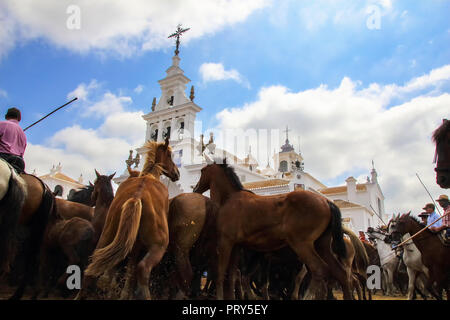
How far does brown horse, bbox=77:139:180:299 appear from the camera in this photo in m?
4.37

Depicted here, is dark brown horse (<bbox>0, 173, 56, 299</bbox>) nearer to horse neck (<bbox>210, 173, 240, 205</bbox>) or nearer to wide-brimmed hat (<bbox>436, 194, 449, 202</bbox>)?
horse neck (<bbox>210, 173, 240, 205</bbox>)

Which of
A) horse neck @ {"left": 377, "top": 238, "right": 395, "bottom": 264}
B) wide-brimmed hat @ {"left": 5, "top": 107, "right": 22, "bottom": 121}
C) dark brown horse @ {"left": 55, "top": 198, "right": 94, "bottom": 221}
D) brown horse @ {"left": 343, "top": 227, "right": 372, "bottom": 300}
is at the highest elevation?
wide-brimmed hat @ {"left": 5, "top": 107, "right": 22, "bottom": 121}

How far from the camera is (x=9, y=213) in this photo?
469cm

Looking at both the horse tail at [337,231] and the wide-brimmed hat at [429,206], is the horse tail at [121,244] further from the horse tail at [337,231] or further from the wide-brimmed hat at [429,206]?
the wide-brimmed hat at [429,206]

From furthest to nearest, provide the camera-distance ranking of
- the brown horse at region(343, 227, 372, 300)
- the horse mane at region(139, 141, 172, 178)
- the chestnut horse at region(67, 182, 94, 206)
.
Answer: the chestnut horse at region(67, 182, 94, 206) → the brown horse at region(343, 227, 372, 300) → the horse mane at region(139, 141, 172, 178)

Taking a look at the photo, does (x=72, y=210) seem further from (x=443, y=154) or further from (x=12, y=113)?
(x=443, y=154)

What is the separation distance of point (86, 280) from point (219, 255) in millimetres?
2063

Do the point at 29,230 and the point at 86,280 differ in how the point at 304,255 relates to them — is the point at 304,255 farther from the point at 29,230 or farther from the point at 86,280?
the point at 29,230

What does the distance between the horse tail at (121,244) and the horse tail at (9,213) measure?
135 cm

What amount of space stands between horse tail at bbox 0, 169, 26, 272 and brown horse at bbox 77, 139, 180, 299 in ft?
4.05

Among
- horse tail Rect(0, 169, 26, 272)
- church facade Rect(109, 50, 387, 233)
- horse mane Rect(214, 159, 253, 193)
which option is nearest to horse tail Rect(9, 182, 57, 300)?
horse tail Rect(0, 169, 26, 272)

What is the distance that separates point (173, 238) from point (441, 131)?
471cm

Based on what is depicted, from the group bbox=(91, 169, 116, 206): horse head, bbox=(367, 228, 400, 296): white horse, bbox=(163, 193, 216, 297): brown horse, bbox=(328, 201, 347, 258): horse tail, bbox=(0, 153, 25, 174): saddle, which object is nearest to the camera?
bbox=(0, 153, 25, 174): saddle

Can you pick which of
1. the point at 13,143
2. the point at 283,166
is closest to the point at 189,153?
the point at 13,143
